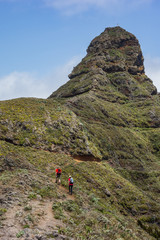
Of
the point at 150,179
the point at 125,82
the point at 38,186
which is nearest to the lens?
the point at 38,186

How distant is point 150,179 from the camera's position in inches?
1499

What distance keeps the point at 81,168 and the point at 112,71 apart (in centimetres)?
7542

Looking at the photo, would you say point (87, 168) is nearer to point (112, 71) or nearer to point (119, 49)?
point (112, 71)

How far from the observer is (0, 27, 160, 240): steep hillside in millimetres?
11766

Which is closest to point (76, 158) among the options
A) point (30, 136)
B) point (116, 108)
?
point (30, 136)

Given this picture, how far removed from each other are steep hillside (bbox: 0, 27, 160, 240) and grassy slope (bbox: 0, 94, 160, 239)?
0.29ft

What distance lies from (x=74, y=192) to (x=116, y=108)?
54220mm

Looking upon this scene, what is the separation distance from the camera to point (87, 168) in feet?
89.8

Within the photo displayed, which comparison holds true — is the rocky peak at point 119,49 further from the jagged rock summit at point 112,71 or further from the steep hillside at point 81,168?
the steep hillside at point 81,168

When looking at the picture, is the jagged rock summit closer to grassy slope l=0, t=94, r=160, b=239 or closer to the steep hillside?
the steep hillside

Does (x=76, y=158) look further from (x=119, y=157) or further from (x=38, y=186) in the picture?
(x=119, y=157)

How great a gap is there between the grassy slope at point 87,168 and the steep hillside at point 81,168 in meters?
0.09

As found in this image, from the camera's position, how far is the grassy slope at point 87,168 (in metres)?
14.2

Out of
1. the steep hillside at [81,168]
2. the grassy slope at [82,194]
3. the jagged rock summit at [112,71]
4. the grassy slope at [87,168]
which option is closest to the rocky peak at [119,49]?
the jagged rock summit at [112,71]
